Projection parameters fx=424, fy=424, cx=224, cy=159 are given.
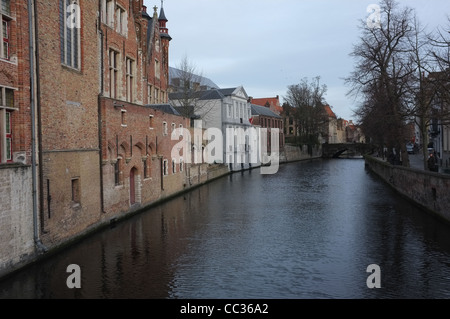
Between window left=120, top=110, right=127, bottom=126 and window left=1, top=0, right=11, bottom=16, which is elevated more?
window left=1, top=0, right=11, bottom=16

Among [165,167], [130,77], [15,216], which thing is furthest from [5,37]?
[165,167]

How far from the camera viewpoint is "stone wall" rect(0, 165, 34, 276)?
403 inches

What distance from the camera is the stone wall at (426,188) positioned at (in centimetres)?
1689

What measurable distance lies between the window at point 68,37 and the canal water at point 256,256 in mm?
6285

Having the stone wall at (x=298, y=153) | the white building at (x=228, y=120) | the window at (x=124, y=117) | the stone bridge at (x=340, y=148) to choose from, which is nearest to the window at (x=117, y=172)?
the window at (x=124, y=117)

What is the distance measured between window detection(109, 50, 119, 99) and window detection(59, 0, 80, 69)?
15.6 ft

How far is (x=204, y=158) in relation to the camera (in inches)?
1420

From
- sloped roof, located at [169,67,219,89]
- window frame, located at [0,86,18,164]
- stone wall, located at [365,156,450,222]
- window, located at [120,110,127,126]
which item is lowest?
stone wall, located at [365,156,450,222]

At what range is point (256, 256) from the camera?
12.7m

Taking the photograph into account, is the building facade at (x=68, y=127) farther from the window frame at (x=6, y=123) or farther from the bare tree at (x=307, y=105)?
the bare tree at (x=307, y=105)

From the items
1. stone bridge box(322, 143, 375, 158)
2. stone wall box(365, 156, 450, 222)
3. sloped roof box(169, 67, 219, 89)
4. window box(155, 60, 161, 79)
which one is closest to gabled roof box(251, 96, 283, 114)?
stone bridge box(322, 143, 375, 158)

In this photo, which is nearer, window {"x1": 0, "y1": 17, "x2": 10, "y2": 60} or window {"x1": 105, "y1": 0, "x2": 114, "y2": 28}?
window {"x1": 0, "y1": 17, "x2": 10, "y2": 60}

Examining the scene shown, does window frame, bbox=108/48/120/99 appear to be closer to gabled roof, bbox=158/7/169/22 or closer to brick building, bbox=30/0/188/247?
brick building, bbox=30/0/188/247

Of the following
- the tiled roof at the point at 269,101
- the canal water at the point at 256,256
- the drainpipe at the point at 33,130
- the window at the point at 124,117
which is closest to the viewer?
the canal water at the point at 256,256
